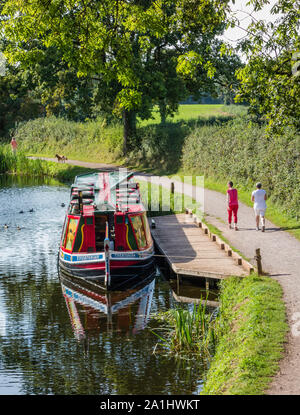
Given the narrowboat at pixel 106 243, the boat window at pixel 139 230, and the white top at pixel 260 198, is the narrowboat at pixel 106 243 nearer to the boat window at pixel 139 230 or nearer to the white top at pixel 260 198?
the boat window at pixel 139 230

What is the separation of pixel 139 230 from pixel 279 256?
504cm

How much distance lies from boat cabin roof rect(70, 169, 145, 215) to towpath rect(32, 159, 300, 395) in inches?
136

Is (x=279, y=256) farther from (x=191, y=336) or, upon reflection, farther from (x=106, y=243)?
(x=191, y=336)

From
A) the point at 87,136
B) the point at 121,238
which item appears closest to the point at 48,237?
the point at 121,238

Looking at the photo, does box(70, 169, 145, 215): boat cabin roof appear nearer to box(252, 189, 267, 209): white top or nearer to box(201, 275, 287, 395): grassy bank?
box(252, 189, 267, 209): white top

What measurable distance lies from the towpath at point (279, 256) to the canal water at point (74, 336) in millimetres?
2022

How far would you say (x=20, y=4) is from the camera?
20.6 meters

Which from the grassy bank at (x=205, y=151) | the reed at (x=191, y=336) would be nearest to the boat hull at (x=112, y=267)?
the grassy bank at (x=205, y=151)

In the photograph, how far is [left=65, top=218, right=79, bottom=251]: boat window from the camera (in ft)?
67.9

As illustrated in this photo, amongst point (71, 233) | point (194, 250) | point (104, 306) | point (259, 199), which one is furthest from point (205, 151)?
point (104, 306)

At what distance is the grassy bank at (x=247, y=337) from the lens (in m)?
10.4

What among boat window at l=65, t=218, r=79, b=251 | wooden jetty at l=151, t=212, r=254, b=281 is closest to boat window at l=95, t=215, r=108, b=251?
boat window at l=65, t=218, r=79, b=251

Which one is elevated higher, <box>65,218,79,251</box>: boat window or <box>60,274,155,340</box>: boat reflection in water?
<box>65,218,79,251</box>: boat window

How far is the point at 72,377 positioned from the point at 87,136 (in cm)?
4598
